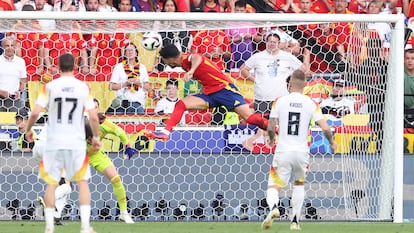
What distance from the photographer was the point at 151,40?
50.1 ft

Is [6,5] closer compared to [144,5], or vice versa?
[6,5]

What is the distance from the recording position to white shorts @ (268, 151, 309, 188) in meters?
12.1

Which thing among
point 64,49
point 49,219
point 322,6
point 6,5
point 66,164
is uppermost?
point 322,6

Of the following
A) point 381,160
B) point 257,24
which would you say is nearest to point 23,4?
point 257,24

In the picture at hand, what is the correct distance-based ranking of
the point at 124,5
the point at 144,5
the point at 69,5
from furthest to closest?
the point at 144,5 < the point at 124,5 < the point at 69,5

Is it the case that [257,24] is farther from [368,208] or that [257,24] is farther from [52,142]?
[52,142]

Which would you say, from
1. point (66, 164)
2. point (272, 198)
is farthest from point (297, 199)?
point (66, 164)

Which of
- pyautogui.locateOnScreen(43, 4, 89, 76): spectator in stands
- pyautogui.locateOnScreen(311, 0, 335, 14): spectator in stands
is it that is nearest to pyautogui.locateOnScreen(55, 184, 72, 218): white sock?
pyautogui.locateOnScreen(43, 4, 89, 76): spectator in stands

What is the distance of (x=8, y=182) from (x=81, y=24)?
2.12 metres

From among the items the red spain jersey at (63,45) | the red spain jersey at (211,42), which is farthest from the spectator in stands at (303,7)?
the red spain jersey at (63,45)

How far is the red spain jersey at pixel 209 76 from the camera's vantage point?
14.0 metres

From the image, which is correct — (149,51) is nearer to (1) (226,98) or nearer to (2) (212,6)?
(1) (226,98)

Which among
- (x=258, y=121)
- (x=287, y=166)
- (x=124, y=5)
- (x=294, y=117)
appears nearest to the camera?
(x=294, y=117)

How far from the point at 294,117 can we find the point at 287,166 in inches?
20.7
